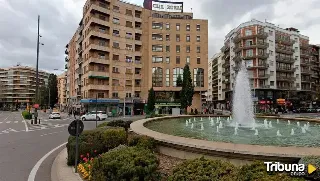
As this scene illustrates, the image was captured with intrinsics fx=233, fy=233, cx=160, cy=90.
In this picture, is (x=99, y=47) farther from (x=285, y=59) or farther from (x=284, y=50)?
(x=285, y=59)

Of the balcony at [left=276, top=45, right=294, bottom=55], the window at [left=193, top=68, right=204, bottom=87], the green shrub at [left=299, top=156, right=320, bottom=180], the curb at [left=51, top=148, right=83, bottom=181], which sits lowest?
the curb at [left=51, top=148, right=83, bottom=181]

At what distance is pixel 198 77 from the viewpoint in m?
57.7

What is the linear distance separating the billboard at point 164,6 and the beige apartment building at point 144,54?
1996mm

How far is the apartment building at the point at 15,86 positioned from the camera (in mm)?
140500

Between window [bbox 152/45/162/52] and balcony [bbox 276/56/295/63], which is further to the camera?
balcony [bbox 276/56/295/63]

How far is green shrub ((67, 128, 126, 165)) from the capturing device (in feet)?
28.7

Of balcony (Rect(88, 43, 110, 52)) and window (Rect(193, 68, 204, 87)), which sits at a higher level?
balcony (Rect(88, 43, 110, 52))

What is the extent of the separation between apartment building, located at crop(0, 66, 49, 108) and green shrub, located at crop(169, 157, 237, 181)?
509 feet

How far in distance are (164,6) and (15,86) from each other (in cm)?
12233

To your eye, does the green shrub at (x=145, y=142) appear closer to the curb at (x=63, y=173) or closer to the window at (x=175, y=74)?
the curb at (x=63, y=173)

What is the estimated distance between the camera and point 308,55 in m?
80.8

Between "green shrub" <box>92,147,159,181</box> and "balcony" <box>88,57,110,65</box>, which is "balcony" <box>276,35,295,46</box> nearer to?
"balcony" <box>88,57,110,65</box>

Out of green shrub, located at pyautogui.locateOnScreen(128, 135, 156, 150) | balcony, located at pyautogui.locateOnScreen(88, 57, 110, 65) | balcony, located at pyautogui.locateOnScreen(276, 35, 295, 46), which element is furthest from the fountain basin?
balcony, located at pyautogui.locateOnScreen(276, 35, 295, 46)

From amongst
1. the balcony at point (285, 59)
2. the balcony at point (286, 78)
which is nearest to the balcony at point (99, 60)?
the balcony at point (286, 78)
